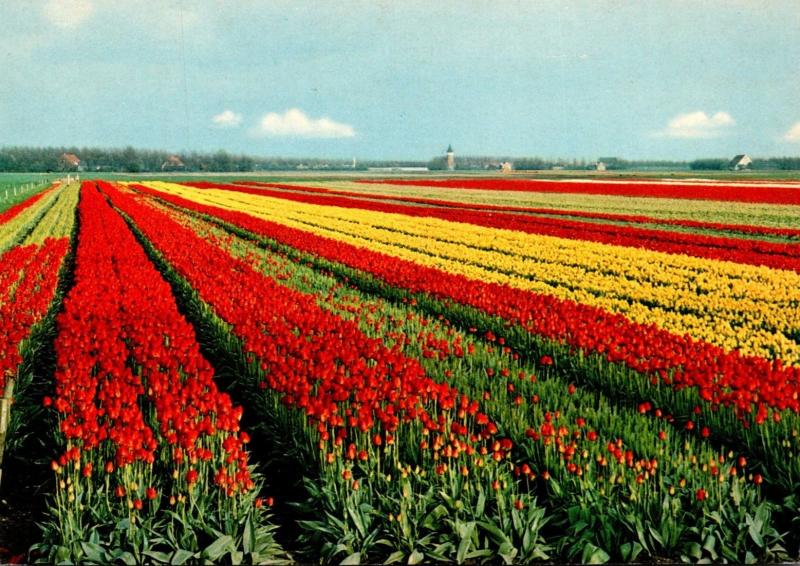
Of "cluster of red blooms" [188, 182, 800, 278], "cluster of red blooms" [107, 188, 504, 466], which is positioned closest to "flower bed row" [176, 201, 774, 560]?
"cluster of red blooms" [107, 188, 504, 466]

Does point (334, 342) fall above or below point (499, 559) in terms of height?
above

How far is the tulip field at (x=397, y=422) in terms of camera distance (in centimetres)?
525

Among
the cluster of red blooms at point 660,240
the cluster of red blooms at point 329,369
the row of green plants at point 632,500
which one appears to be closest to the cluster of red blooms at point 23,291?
the cluster of red blooms at point 329,369

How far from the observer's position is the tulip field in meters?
5.25

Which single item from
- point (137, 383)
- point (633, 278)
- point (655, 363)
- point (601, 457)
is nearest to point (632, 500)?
point (601, 457)

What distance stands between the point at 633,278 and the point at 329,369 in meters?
12.2

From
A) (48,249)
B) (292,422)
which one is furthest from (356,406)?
(48,249)

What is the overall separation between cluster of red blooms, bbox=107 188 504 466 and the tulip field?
5 centimetres

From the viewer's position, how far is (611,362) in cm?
888

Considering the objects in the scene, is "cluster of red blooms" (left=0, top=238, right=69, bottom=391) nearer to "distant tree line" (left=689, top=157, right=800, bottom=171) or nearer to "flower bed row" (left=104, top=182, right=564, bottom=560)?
Result: "flower bed row" (left=104, top=182, right=564, bottom=560)

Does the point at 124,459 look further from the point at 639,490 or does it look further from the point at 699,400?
the point at 699,400

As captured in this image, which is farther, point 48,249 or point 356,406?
point 48,249

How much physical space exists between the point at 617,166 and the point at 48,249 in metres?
189

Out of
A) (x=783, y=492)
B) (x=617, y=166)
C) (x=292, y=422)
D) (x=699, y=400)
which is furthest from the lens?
(x=617, y=166)
